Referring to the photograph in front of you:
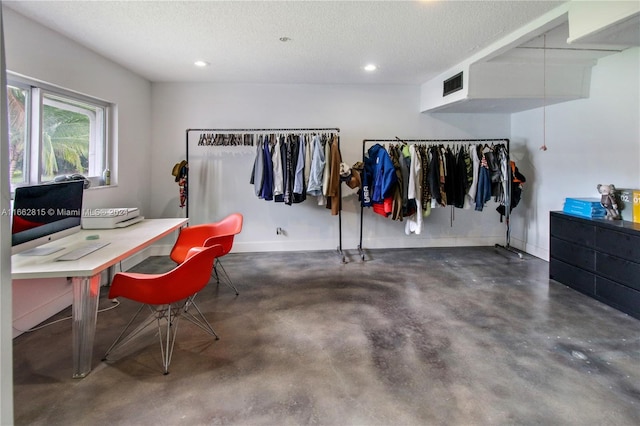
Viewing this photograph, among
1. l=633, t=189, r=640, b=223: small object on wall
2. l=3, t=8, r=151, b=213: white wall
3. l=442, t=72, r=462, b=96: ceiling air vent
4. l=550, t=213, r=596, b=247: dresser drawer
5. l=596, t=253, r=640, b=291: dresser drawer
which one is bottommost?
l=596, t=253, r=640, b=291: dresser drawer

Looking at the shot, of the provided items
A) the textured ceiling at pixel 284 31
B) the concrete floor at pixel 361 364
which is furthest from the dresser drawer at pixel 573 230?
the textured ceiling at pixel 284 31

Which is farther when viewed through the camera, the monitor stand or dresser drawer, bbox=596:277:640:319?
dresser drawer, bbox=596:277:640:319

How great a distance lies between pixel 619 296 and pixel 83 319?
420 cm

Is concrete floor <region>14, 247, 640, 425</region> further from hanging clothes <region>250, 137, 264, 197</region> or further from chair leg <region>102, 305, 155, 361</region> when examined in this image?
hanging clothes <region>250, 137, 264, 197</region>

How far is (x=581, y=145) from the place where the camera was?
163 inches

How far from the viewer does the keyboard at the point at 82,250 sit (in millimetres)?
2217

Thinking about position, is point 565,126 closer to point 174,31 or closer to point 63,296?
point 174,31

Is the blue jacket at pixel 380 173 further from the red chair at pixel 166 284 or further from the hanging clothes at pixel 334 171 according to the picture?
the red chair at pixel 166 284

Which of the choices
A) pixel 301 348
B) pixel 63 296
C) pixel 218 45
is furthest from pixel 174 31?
pixel 301 348

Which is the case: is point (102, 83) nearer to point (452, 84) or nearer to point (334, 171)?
point (334, 171)

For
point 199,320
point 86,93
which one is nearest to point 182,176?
point 86,93

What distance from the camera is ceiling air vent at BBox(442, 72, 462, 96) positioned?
164 inches

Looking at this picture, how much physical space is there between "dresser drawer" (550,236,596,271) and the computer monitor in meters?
4.56

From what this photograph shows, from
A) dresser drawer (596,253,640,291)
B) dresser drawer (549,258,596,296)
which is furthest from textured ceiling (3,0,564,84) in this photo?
dresser drawer (549,258,596,296)
